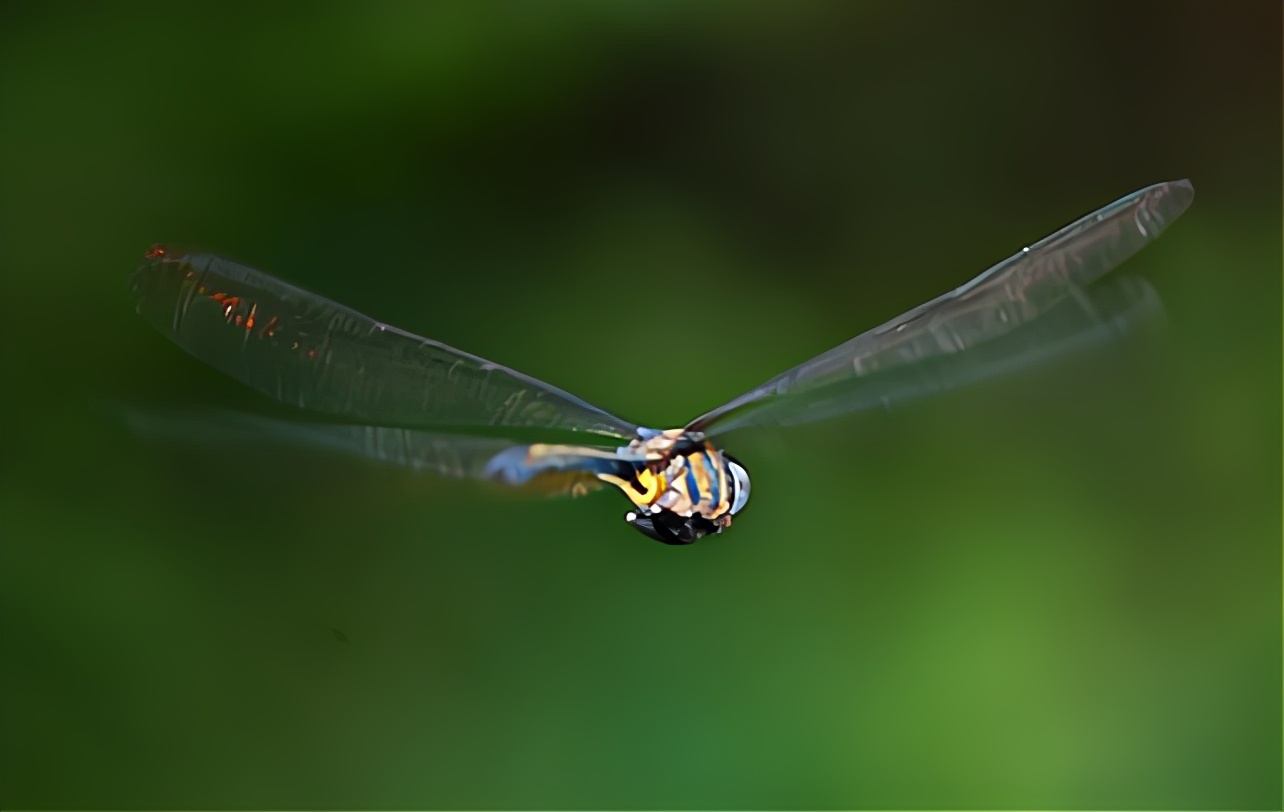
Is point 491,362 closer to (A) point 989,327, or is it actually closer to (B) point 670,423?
(A) point 989,327

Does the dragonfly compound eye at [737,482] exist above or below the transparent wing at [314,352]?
below

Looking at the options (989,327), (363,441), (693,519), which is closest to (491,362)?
(363,441)

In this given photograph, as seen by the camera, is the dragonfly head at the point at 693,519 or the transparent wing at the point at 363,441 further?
the dragonfly head at the point at 693,519

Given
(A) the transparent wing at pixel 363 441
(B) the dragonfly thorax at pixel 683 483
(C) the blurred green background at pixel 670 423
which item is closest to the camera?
(A) the transparent wing at pixel 363 441

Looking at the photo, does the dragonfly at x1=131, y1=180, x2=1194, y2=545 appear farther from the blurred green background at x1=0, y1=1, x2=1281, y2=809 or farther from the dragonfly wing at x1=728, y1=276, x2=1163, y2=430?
the blurred green background at x1=0, y1=1, x2=1281, y2=809

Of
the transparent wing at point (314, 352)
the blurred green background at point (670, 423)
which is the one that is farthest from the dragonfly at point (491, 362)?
the blurred green background at point (670, 423)

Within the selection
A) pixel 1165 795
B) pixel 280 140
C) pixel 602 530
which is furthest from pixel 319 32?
pixel 1165 795

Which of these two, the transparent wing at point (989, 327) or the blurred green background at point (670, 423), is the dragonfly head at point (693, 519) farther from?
the blurred green background at point (670, 423)

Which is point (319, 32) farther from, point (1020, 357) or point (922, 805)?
point (922, 805)
